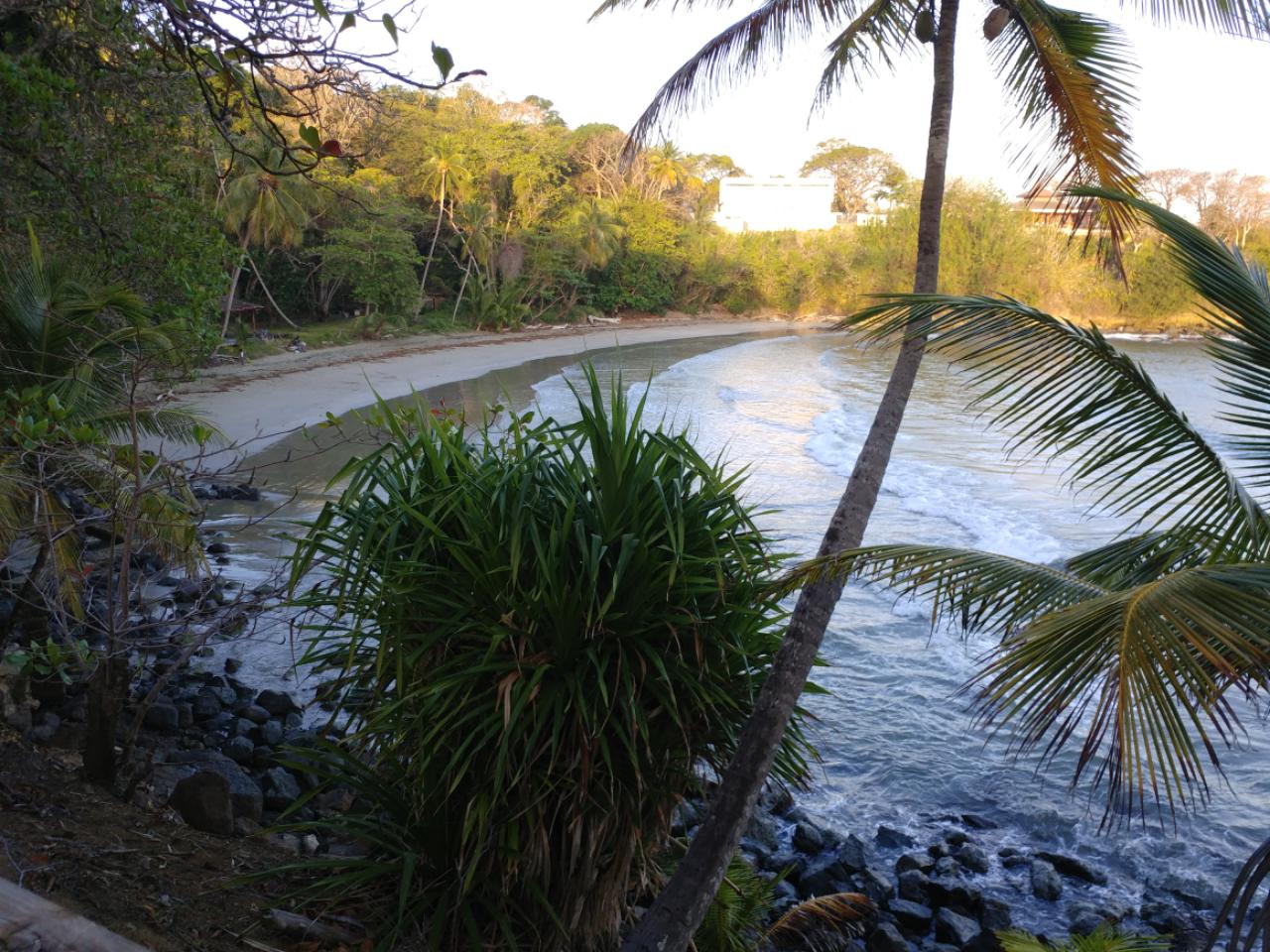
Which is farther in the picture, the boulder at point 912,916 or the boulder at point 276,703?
the boulder at point 276,703

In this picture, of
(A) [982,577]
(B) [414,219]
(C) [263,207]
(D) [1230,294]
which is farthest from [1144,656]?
(B) [414,219]

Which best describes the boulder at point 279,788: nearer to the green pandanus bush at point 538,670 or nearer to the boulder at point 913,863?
the green pandanus bush at point 538,670

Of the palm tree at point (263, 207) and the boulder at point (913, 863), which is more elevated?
the palm tree at point (263, 207)

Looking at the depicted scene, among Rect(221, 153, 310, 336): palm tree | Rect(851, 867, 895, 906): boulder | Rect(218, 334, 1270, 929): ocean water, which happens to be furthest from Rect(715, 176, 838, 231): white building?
Rect(851, 867, 895, 906): boulder

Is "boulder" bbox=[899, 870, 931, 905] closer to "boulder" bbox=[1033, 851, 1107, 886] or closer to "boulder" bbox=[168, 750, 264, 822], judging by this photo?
"boulder" bbox=[1033, 851, 1107, 886]

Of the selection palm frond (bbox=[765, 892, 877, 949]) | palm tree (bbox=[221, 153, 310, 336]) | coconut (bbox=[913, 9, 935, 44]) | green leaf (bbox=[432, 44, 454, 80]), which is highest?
palm tree (bbox=[221, 153, 310, 336])

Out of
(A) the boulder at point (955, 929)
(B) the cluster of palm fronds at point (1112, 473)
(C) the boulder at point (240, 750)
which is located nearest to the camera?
(B) the cluster of palm fronds at point (1112, 473)

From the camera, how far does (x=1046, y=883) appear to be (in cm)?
548

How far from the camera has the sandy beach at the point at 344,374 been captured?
1711cm

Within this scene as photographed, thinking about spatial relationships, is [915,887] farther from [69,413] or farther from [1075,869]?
[69,413]

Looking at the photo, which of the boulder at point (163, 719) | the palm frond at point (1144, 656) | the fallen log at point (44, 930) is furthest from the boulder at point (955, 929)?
the boulder at point (163, 719)

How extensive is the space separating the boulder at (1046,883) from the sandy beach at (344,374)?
20.0 ft

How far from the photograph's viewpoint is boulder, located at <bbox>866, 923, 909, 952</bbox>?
4.68 metres

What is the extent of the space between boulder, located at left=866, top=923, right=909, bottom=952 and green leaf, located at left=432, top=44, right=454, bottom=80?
14.2ft
